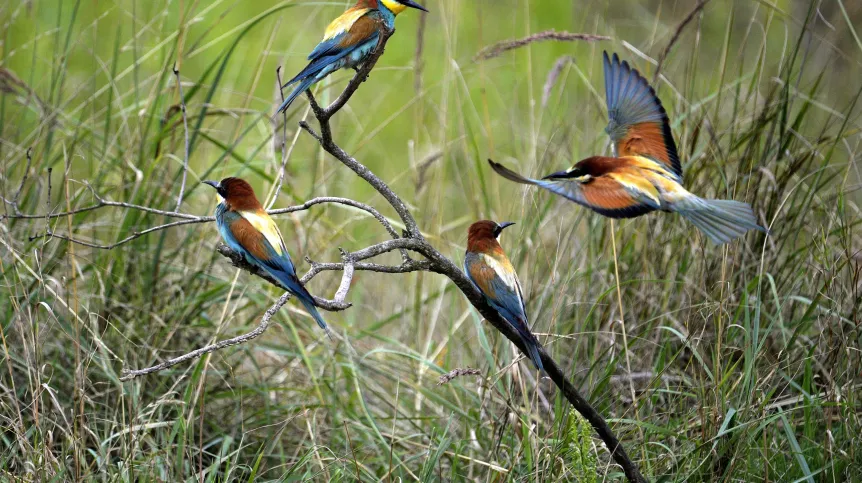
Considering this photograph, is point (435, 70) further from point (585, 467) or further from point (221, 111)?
point (585, 467)

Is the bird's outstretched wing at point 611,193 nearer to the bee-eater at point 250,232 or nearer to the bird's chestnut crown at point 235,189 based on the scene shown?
the bee-eater at point 250,232

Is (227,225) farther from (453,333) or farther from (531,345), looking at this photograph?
(453,333)

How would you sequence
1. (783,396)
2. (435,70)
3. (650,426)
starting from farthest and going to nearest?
(435,70), (783,396), (650,426)

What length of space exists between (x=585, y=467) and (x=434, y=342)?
153cm

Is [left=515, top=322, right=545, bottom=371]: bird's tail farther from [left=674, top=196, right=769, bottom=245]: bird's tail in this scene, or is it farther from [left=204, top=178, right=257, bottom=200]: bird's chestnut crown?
[left=204, top=178, right=257, bottom=200]: bird's chestnut crown

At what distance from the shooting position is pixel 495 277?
211 cm

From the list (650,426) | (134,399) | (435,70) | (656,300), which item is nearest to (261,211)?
(134,399)

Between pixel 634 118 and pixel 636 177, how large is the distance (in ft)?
1.09

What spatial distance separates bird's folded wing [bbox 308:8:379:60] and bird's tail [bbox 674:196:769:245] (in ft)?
2.90

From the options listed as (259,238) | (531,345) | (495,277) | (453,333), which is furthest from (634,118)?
(453,333)

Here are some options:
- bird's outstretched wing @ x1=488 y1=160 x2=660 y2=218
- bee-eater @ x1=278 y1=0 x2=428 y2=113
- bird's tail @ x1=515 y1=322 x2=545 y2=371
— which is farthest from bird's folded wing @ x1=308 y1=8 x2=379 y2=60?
bird's tail @ x1=515 y1=322 x2=545 y2=371

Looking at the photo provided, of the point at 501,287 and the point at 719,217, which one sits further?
the point at 501,287

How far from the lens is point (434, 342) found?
353 cm

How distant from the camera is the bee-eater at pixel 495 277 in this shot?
2.05 metres
